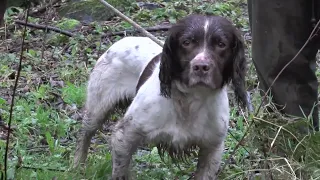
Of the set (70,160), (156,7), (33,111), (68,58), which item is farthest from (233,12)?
(70,160)

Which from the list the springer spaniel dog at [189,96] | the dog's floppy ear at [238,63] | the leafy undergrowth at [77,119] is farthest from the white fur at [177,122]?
the leafy undergrowth at [77,119]

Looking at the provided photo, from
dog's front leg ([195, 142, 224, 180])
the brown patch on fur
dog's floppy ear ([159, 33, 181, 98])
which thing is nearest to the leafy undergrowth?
dog's front leg ([195, 142, 224, 180])

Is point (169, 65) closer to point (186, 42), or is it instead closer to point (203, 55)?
point (186, 42)

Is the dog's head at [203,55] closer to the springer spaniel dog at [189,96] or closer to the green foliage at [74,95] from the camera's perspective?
the springer spaniel dog at [189,96]

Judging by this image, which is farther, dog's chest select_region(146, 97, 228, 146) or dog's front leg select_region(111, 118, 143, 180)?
dog's front leg select_region(111, 118, 143, 180)

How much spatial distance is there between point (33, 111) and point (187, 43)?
9.87ft

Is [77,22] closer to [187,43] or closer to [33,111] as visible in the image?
[33,111]

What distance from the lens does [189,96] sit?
467cm

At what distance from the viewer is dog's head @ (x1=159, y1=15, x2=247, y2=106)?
434 cm

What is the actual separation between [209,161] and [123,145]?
60 cm

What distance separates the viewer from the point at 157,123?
469cm

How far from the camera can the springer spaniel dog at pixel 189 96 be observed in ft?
14.5

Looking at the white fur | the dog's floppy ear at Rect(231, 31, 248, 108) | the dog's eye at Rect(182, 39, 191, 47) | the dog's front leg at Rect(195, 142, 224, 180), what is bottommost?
the dog's front leg at Rect(195, 142, 224, 180)

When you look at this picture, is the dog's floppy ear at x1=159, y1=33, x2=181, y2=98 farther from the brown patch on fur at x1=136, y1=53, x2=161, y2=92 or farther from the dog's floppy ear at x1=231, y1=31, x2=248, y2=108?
the brown patch on fur at x1=136, y1=53, x2=161, y2=92
